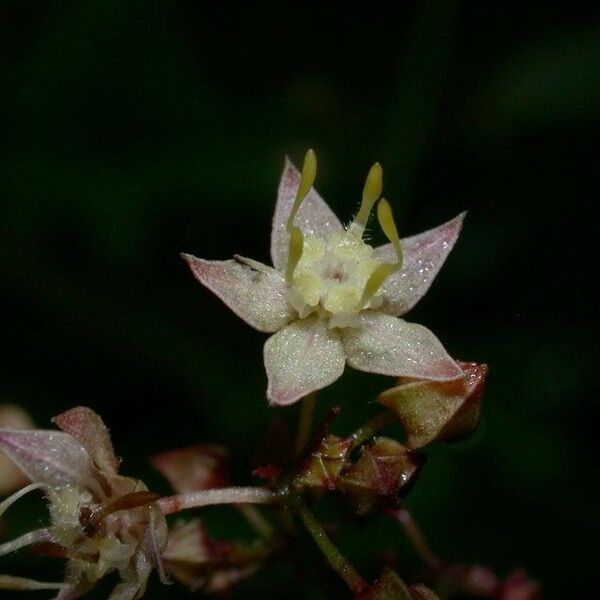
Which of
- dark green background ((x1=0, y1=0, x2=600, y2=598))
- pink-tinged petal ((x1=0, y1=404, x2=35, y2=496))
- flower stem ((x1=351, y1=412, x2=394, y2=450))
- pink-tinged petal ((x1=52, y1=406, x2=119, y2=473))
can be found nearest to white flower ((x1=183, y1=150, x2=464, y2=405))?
flower stem ((x1=351, y1=412, x2=394, y2=450))

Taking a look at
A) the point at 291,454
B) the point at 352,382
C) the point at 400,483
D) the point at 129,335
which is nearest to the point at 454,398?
the point at 400,483

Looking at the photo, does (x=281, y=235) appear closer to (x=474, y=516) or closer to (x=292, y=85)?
(x=474, y=516)

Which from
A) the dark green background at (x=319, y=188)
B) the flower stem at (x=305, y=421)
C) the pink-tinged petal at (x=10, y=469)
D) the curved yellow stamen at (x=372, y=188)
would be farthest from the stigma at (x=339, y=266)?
the dark green background at (x=319, y=188)

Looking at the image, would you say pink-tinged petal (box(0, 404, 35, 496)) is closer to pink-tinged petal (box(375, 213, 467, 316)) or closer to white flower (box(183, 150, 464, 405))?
white flower (box(183, 150, 464, 405))

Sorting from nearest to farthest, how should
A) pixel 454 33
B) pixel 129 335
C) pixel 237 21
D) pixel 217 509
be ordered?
pixel 217 509, pixel 129 335, pixel 454 33, pixel 237 21

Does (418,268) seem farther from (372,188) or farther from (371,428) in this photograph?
(371,428)

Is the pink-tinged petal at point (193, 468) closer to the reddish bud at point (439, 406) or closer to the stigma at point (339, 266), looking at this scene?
the stigma at point (339, 266)
